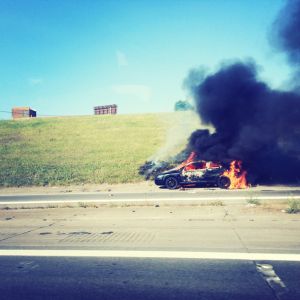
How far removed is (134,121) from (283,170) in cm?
3134

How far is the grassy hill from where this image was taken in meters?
24.1

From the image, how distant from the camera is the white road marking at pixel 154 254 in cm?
559

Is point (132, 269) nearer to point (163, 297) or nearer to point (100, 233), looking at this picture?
point (163, 297)

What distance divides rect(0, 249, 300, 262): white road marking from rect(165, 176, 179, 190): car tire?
455 inches

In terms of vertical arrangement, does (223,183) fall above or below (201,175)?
below

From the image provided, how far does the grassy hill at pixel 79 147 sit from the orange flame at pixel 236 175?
7.04 m

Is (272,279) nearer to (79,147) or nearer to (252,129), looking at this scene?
(252,129)

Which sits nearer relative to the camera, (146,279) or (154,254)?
(146,279)

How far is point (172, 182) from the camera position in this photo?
17734 millimetres

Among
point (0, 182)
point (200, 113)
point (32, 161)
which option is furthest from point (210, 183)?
point (32, 161)

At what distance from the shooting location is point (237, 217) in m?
9.46

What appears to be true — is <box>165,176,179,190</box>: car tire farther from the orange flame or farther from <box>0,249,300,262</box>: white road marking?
<box>0,249,300,262</box>: white road marking

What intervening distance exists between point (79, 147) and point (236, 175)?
21.7m

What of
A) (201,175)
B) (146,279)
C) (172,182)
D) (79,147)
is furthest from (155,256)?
(79,147)
